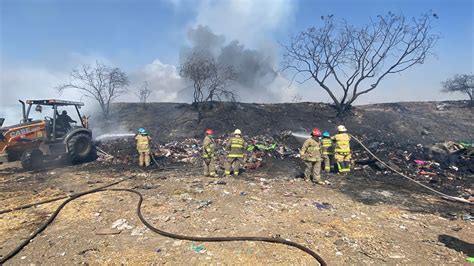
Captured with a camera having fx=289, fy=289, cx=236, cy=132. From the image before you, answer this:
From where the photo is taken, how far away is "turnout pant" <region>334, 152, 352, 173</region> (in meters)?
9.06

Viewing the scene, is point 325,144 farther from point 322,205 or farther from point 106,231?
point 106,231

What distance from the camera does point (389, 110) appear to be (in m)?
19.5

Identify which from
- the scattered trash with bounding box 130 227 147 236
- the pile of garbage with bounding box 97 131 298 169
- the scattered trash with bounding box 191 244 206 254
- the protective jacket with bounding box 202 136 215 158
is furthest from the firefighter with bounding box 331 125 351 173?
the scattered trash with bounding box 130 227 147 236

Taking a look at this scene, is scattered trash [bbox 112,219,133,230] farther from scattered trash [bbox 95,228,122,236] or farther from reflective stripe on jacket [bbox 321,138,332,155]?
reflective stripe on jacket [bbox 321,138,332,155]

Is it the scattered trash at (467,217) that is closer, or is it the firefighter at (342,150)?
the scattered trash at (467,217)

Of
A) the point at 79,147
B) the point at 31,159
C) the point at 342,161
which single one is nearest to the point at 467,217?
the point at 342,161

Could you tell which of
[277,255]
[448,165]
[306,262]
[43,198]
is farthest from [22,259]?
[448,165]

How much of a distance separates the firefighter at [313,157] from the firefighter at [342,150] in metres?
0.96

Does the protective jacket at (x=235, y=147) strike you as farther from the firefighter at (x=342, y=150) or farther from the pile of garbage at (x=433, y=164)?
the pile of garbage at (x=433, y=164)

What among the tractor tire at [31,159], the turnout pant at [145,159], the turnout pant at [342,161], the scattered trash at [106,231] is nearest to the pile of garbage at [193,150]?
the turnout pant at [145,159]

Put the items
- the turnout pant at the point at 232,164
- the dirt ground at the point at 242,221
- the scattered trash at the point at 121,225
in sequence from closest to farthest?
the dirt ground at the point at 242,221 < the scattered trash at the point at 121,225 < the turnout pant at the point at 232,164

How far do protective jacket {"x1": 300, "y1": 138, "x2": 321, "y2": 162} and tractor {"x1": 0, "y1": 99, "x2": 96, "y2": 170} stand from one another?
26.6 ft

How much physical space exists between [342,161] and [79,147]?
30.8ft

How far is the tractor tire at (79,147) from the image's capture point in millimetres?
10344
